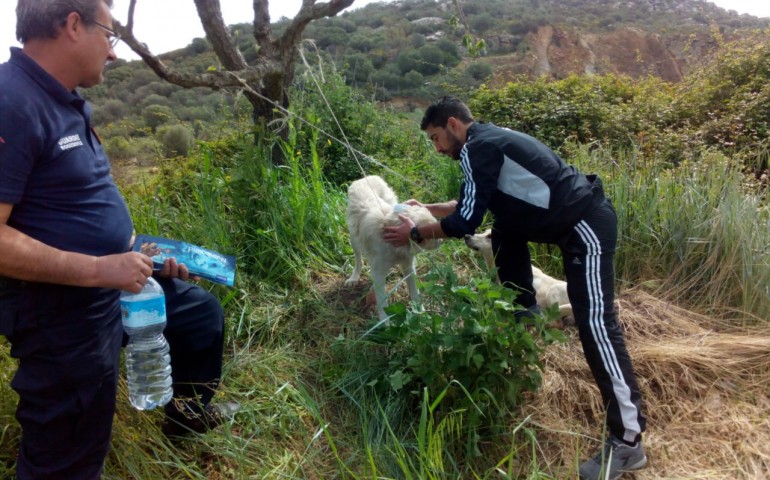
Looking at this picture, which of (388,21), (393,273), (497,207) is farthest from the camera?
(388,21)

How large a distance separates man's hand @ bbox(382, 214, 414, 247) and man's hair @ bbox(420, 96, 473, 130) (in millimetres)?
685

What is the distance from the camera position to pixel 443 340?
9.20 feet

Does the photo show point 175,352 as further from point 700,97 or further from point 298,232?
point 700,97

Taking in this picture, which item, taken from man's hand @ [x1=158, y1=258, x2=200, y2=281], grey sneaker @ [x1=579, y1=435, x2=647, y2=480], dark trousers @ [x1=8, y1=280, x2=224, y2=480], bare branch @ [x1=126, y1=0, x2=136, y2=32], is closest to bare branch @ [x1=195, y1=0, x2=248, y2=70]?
bare branch @ [x1=126, y1=0, x2=136, y2=32]

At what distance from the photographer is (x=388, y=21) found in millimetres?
28750

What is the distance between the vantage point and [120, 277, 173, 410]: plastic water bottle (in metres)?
2.22

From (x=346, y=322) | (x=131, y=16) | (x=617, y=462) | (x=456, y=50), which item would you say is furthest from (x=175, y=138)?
(x=617, y=462)

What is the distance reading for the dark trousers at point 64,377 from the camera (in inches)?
77.0

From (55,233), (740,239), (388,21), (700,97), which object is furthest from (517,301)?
(388,21)

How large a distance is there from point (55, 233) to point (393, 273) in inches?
125

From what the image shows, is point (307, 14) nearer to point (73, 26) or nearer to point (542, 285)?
point (542, 285)

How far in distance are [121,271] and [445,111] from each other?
7.07ft

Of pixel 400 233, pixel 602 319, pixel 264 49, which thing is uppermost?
pixel 264 49

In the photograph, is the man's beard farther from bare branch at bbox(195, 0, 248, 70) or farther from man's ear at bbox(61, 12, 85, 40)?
bare branch at bbox(195, 0, 248, 70)
